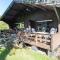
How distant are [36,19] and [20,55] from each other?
606 cm

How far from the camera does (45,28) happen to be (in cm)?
2006

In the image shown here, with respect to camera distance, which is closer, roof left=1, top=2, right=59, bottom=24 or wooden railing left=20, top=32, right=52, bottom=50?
wooden railing left=20, top=32, right=52, bottom=50

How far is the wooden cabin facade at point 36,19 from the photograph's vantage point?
15.3 m

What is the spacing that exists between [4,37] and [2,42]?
1.82ft

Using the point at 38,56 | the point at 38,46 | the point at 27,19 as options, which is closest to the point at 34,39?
the point at 38,46

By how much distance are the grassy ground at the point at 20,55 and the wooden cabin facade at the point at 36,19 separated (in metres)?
0.76

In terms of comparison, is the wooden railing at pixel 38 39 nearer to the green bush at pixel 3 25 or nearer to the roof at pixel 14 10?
the roof at pixel 14 10

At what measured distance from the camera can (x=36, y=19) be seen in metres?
20.5

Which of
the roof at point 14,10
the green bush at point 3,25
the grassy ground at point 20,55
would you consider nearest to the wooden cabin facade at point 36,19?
the roof at point 14,10

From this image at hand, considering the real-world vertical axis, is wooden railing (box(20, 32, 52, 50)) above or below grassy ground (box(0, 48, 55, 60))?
above

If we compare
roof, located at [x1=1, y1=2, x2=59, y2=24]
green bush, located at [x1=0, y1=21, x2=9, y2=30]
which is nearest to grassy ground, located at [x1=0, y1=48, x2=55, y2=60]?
roof, located at [x1=1, y1=2, x2=59, y2=24]

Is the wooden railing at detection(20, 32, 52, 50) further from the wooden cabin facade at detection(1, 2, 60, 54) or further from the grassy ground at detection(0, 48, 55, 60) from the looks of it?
the grassy ground at detection(0, 48, 55, 60)

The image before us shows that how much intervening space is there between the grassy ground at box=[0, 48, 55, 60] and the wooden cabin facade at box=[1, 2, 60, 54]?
758 mm

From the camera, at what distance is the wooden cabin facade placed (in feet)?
50.3
